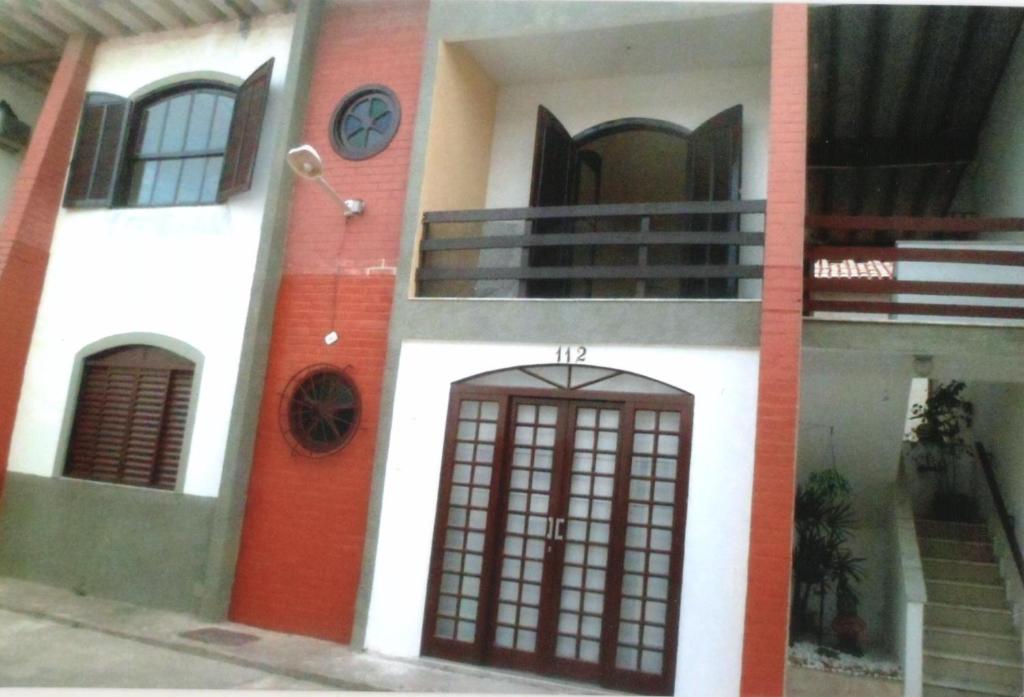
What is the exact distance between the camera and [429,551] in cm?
578

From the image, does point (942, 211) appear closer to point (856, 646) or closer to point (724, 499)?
point (856, 646)

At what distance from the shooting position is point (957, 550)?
6.90 meters

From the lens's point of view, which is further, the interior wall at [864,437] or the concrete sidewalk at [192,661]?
the interior wall at [864,437]

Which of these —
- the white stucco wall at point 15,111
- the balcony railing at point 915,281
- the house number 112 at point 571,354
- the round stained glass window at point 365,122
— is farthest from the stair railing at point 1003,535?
the white stucco wall at point 15,111

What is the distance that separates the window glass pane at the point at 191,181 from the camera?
762 centimetres

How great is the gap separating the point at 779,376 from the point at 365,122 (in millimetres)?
4514

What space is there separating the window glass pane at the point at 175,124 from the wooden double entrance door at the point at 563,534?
4.55m

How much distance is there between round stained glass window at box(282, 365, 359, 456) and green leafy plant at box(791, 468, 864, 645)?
4.23 meters

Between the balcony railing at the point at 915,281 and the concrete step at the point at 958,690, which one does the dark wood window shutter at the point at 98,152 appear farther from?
the concrete step at the point at 958,690

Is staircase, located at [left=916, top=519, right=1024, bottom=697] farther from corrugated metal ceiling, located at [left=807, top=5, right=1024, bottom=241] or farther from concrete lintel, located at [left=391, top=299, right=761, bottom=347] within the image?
corrugated metal ceiling, located at [left=807, top=5, right=1024, bottom=241]

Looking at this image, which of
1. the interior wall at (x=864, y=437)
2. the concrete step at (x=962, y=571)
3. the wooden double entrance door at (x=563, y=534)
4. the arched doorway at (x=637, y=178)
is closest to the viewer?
the wooden double entrance door at (x=563, y=534)

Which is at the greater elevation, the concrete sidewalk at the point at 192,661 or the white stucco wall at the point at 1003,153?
the white stucco wall at the point at 1003,153

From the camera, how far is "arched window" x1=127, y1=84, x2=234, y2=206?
7.64 meters

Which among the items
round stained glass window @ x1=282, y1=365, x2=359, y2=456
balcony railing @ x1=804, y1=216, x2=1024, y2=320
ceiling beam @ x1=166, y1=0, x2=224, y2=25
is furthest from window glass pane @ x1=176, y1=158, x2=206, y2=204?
balcony railing @ x1=804, y1=216, x2=1024, y2=320
